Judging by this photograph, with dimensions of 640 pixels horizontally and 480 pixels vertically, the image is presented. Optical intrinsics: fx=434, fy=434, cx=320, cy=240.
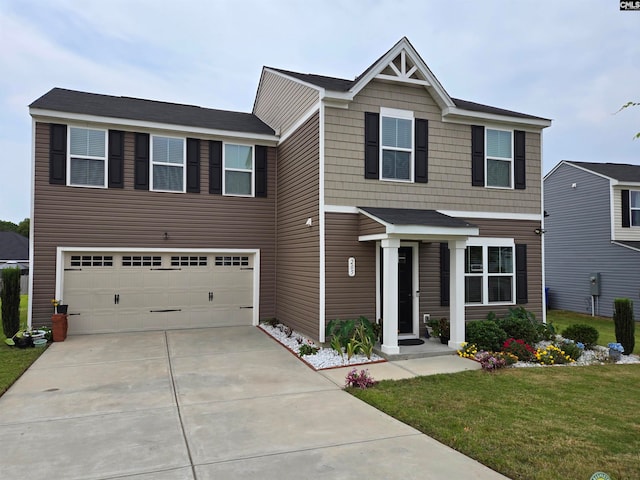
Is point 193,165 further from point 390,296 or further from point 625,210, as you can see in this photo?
point 625,210

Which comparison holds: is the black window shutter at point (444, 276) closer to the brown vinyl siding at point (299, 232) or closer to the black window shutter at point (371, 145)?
the black window shutter at point (371, 145)

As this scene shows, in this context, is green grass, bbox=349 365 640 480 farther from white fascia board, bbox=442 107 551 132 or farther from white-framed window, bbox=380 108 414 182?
white fascia board, bbox=442 107 551 132

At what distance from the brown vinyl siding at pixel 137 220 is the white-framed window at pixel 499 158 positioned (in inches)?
225

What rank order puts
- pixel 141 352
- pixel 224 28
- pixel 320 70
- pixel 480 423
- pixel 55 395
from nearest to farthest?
pixel 480 423 → pixel 55 395 → pixel 141 352 → pixel 224 28 → pixel 320 70

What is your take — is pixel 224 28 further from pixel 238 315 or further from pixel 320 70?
pixel 320 70

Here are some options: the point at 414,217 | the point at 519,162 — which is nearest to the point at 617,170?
the point at 519,162

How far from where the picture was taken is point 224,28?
54.7 feet

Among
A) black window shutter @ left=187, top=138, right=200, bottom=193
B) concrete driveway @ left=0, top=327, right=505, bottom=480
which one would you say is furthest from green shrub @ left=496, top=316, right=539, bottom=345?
black window shutter @ left=187, top=138, right=200, bottom=193

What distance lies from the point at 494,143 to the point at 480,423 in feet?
25.5

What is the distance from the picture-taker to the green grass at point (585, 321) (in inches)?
482

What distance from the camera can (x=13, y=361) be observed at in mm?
7949

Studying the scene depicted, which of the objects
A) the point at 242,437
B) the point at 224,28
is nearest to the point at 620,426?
the point at 242,437

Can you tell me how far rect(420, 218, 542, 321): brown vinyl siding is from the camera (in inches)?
392

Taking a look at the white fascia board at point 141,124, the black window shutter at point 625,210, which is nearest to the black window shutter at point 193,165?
the white fascia board at point 141,124
